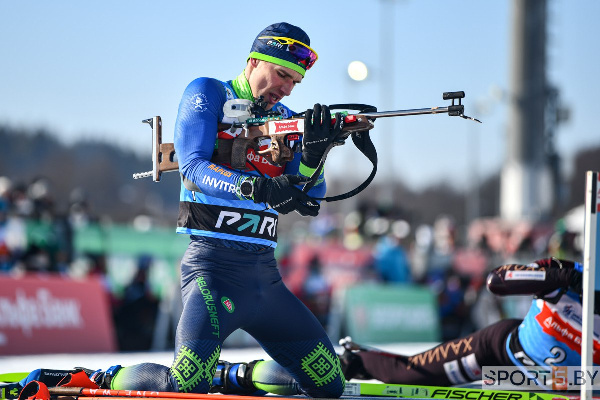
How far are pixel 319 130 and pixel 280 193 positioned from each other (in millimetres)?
412

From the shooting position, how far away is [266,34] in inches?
193

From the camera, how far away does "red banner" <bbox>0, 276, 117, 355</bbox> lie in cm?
978

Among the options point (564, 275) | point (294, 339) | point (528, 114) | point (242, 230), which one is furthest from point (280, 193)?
point (528, 114)

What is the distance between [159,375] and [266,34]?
2.04m

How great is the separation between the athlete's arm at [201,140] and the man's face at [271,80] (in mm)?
235

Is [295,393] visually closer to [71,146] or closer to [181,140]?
[181,140]

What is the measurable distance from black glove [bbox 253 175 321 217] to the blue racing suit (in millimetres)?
120

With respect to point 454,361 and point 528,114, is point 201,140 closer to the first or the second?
point 454,361

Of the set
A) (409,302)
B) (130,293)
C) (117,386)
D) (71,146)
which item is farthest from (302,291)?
(71,146)

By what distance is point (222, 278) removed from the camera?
4.74 meters

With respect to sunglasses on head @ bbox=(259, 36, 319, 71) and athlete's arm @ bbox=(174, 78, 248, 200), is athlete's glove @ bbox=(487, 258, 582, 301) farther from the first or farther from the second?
athlete's arm @ bbox=(174, 78, 248, 200)

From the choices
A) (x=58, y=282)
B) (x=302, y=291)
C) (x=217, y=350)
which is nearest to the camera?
(x=217, y=350)

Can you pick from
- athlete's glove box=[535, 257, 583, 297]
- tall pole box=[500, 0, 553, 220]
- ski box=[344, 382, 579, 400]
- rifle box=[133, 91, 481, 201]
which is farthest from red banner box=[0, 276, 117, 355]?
tall pole box=[500, 0, 553, 220]

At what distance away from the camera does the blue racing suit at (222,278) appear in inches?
176
